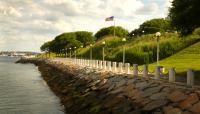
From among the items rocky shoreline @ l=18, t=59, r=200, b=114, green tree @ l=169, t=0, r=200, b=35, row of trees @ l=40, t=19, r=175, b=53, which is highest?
row of trees @ l=40, t=19, r=175, b=53

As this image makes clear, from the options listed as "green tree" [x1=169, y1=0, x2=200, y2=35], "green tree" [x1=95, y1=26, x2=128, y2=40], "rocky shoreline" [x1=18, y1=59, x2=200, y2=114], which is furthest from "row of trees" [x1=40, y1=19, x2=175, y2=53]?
"rocky shoreline" [x1=18, y1=59, x2=200, y2=114]

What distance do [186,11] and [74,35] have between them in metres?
152

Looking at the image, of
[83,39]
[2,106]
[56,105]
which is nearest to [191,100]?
[56,105]

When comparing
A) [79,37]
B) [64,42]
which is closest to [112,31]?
[64,42]

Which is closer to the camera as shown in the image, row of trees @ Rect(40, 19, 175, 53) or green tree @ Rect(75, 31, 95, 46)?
row of trees @ Rect(40, 19, 175, 53)

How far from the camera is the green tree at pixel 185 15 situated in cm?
3219

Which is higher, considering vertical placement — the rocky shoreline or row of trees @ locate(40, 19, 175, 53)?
row of trees @ locate(40, 19, 175, 53)

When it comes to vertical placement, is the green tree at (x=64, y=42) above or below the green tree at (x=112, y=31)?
below

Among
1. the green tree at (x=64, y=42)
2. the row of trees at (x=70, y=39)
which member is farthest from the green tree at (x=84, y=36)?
the green tree at (x=64, y=42)

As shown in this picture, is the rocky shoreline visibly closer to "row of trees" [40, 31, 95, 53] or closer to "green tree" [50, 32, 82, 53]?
"green tree" [50, 32, 82, 53]

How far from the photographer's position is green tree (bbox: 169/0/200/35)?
3219 centimetres

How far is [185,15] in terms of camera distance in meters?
33.3

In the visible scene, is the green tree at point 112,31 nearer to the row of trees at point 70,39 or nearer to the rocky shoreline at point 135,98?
the row of trees at point 70,39

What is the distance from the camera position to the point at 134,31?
145500mm
